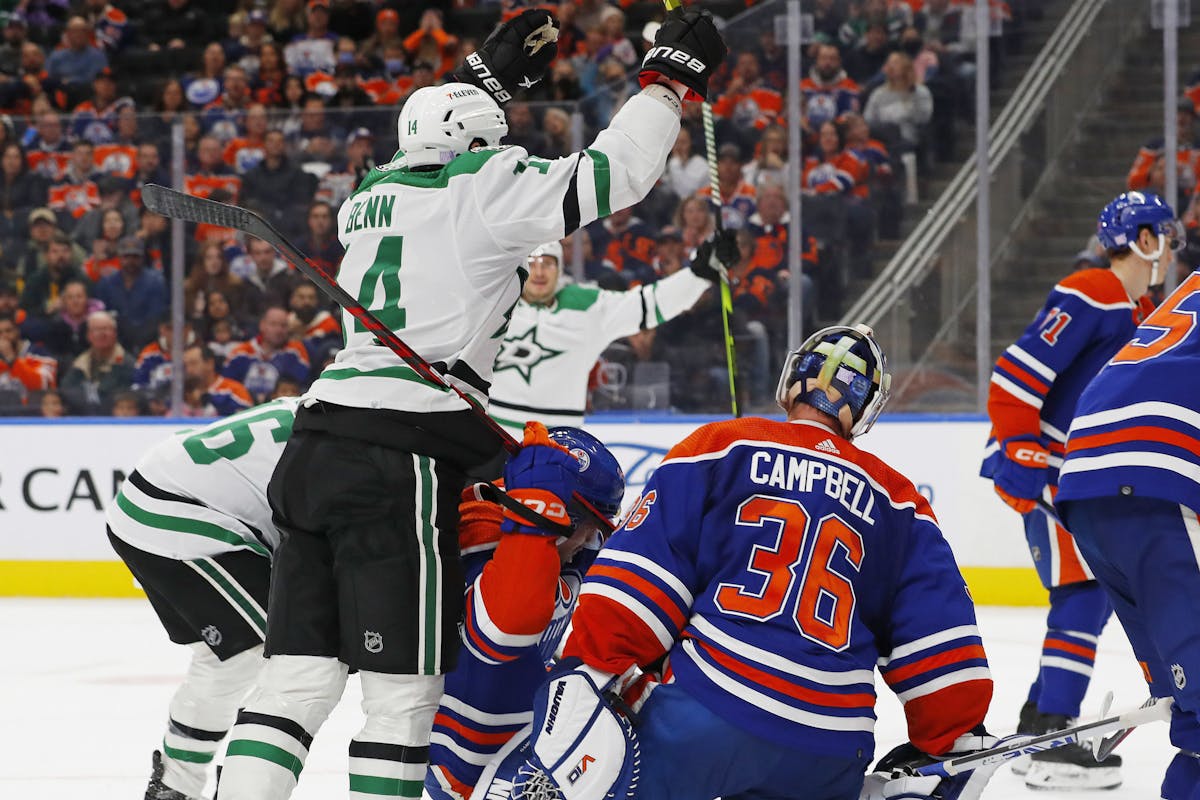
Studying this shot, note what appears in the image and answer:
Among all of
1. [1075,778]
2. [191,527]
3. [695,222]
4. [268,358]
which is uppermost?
[695,222]

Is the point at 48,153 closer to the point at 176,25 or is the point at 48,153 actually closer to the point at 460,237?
the point at 176,25

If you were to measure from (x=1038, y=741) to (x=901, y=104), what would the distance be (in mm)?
4856

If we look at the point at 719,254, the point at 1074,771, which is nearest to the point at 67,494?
the point at 719,254

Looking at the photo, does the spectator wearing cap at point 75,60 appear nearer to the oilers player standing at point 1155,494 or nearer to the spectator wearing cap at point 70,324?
the spectator wearing cap at point 70,324

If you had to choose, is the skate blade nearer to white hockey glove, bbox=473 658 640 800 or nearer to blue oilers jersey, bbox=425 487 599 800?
blue oilers jersey, bbox=425 487 599 800

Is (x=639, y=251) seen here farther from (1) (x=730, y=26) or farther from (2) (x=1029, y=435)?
(2) (x=1029, y=435)

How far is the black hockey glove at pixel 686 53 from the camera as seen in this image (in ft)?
8.47

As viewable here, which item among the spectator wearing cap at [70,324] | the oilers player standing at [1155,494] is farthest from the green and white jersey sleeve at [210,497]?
the spectator wearing cap at [70,324]

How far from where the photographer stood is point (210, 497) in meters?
2.97

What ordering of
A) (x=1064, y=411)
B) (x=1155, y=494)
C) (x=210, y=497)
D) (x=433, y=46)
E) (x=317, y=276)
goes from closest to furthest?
(x=1155, y=494)
(x=317, y=276)
(x=210, y=497)
(x=1064, y=411)
(x=433, y=46)

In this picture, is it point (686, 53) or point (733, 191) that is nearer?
point (686, 53)

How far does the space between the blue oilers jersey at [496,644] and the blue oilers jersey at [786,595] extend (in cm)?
23

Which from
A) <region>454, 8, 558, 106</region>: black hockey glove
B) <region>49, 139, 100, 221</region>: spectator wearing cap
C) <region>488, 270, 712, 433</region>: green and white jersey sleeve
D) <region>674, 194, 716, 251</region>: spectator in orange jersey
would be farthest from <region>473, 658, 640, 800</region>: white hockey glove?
<region>49, 139, 100, 221</region>: spectator wearing cap

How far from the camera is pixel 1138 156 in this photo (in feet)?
21.3
